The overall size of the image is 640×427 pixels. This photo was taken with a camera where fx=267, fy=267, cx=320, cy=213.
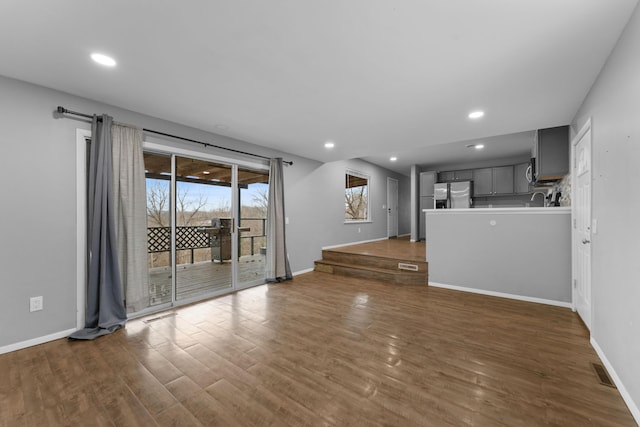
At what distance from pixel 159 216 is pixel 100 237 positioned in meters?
0.77

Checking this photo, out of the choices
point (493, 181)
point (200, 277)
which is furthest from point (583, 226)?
point (200, 277)

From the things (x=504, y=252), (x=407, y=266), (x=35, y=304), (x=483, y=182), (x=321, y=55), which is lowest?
(x=407, y=266)

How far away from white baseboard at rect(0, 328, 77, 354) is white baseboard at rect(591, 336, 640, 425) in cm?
457

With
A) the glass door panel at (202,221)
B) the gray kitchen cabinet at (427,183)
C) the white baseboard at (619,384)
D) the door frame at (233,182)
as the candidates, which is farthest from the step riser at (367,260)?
the gray kitchen cabinet at (427,183)

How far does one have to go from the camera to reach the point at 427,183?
8000 mm

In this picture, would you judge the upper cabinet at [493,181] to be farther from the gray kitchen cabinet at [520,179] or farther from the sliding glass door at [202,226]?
the sliding glass door at [202,226]

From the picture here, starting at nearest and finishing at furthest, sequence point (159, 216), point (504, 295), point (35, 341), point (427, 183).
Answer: point (35, 341) → point (159, 216) → point (504, 295) → point (427, 183)

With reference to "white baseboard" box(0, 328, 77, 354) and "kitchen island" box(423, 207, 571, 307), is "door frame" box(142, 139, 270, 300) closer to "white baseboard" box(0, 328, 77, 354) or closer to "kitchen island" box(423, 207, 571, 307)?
"white baseboard" box(0, 328, 77, 354)

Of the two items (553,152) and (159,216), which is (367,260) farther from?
(159,216)

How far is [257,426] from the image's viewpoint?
1.54 m

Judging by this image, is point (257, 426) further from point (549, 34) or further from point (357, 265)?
point (357, 265)

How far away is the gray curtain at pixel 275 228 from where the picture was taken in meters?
4.80

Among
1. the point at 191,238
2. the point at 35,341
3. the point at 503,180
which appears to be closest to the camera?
the point at 35,341

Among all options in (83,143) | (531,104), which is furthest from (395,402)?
(83,143)
